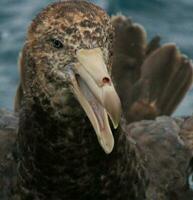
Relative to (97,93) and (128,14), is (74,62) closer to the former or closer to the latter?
(97,93)

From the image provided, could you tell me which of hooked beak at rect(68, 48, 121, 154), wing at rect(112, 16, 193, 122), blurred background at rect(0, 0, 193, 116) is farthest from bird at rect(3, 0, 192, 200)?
blurred background at rect(0, 0, 193, 116)

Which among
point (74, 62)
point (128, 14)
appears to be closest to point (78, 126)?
point (74, 62)

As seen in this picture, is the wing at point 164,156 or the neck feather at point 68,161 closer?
the neck feather at point 68,161

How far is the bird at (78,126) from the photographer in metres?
4.21

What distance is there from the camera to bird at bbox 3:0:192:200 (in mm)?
4211

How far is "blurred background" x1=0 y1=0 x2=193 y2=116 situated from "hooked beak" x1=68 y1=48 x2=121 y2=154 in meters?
3.99

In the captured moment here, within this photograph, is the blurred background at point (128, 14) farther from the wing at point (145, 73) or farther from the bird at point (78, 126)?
the bird at point (78, 126)

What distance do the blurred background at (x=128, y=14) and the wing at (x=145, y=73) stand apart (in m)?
1.71

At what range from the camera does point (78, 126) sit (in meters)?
4.54

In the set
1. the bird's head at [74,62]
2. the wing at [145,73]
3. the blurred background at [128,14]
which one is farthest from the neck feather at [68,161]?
the blurred background at [128,14]

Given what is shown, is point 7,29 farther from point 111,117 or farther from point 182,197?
point 111,117

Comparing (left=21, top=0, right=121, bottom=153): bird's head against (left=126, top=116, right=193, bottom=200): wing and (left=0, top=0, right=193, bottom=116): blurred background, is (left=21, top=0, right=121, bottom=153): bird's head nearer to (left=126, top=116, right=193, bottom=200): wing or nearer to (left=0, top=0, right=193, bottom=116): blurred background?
(left=126, top=116, right=193, bottom=200): wing

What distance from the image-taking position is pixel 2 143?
5.25m

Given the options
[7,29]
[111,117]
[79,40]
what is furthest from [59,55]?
[7,29]
